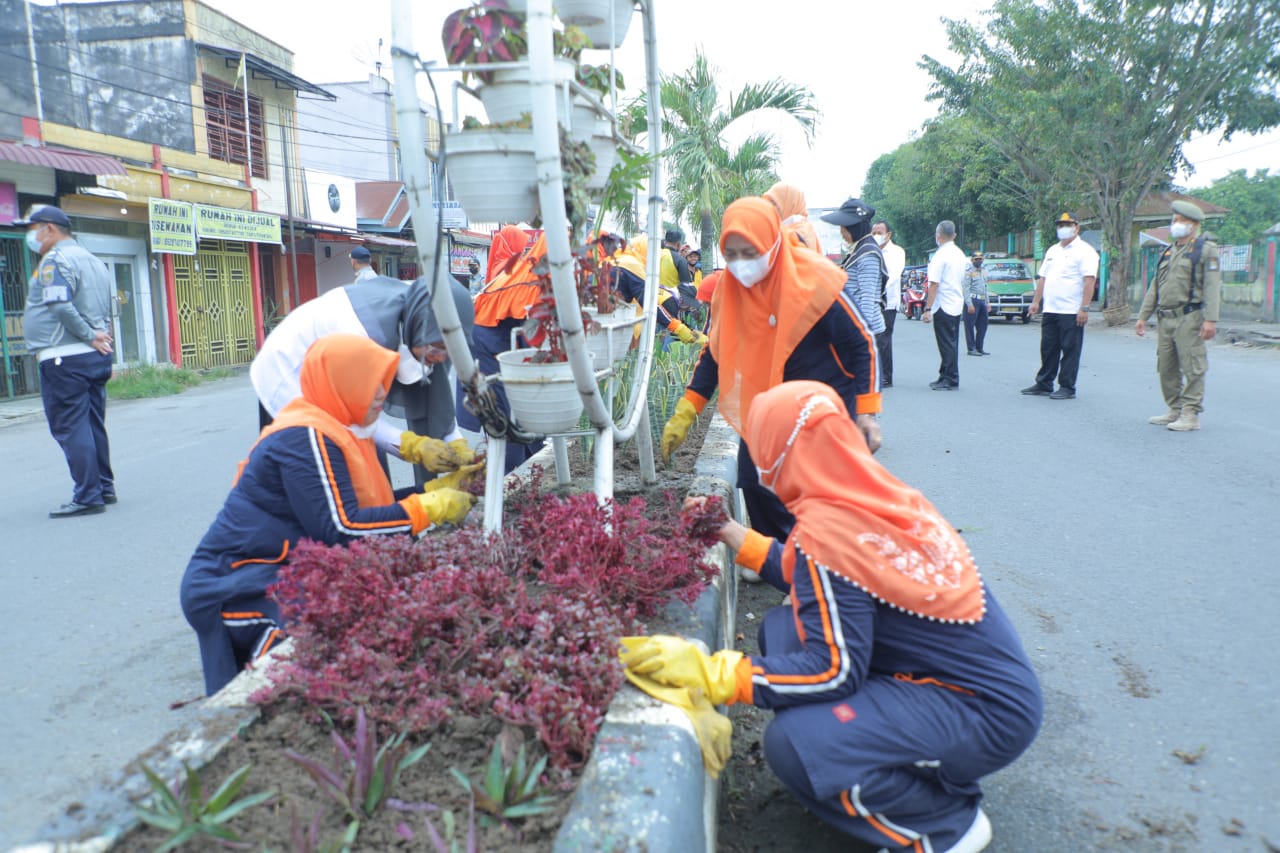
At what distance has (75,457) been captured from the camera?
19.2 feet

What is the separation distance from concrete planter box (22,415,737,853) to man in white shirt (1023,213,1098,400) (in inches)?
320

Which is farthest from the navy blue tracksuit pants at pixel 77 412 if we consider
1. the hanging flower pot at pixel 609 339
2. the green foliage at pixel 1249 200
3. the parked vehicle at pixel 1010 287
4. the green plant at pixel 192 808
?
the green foliage at pixel 1249 200

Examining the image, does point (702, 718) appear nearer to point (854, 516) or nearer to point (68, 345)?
point (854, 516)

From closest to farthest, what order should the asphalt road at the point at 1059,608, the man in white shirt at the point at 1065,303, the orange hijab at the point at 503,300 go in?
the asphalt road at the point at 1059,608 → the orange hijab at the point at 503,300 → the man in white shirt at the point at 1065,303

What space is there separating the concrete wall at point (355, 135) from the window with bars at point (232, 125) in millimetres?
6617

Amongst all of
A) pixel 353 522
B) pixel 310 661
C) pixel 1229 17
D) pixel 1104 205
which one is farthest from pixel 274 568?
pixel 1104 205

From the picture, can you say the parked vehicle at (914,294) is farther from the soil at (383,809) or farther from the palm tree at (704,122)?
the soil at (383,809)

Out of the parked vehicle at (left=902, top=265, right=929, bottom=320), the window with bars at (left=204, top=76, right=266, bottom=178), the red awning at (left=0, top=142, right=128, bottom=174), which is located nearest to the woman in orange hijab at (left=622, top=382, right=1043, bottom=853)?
the red awning at (left=0, top=142, right=128, bottom=174)

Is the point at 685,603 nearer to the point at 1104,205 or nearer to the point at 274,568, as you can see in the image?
the point at 274,568

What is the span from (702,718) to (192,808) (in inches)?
41.1

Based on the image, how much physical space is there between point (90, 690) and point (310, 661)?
1902 millimetres

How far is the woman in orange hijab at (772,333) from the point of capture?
3500 mm

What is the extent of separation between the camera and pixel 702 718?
6.91 feet

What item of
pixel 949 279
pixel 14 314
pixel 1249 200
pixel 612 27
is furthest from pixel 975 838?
pixel 1249 200
